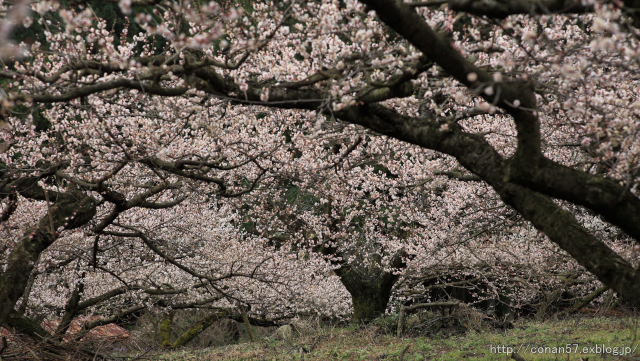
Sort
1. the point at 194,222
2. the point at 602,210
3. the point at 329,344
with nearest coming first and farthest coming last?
the point at 602,210
the point at 329,344
the point at 194,222

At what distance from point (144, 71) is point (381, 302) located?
999 centimetres

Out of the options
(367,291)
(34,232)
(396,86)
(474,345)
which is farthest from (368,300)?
(396,86)

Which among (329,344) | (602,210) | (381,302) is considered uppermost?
(602,210)

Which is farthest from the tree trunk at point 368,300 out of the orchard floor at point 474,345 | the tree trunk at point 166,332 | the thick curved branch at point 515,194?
the thick curved branch at point 515,194

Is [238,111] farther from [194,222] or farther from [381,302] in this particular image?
[381,302]

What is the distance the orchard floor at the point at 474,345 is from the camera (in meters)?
6.35

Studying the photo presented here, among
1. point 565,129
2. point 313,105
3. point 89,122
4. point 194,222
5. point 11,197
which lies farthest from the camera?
point 194,222

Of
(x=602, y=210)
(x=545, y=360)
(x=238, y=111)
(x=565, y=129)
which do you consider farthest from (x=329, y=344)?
(x=602, y=210)

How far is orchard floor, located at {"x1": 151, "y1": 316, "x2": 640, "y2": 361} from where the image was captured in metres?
6.35

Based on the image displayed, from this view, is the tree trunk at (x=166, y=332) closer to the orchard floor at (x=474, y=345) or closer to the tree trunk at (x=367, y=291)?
the orchard floor at (x=474, y=345)

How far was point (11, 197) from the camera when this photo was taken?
6.95 metres

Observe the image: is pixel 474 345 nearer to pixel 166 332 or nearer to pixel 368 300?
pixel 368 300

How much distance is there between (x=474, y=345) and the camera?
7.81 meters

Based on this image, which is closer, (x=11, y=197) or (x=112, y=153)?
(x=112, y=153)
